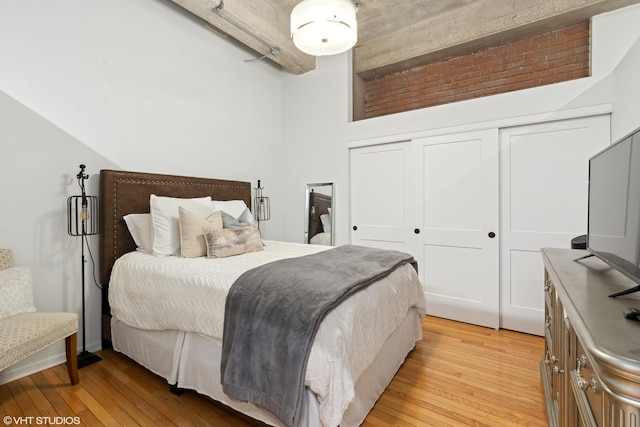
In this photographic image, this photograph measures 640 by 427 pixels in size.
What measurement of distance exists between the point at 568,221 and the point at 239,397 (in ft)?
9.73

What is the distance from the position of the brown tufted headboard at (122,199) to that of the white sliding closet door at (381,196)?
78.9 inches

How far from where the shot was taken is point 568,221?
104 inches

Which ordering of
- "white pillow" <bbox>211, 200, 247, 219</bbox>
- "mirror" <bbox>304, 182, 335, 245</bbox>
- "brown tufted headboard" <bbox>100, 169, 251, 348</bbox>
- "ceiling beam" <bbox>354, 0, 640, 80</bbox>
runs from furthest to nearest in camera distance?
1. "mirror" <bbox>304, 182, 335, 245</bbox>
2. "white pillow" <bbox>211, 200, 247, 219</bbox>
3. "ceiling beam" <bbox>354, 0, 640, 80</bbox>
4. "brown tufted headboard" <bbox>100, 169, 251, 348</bbox>

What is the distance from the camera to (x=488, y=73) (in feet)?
10.8

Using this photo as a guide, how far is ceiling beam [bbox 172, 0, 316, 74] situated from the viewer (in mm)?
2903

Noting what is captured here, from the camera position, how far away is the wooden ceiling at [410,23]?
283 cm

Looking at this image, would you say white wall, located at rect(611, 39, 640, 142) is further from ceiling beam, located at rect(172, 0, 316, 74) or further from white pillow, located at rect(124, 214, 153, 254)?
white pillow, located at rect(124, 214, 153, 254)

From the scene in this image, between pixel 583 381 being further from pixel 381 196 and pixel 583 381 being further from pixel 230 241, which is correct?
pixel 381 196

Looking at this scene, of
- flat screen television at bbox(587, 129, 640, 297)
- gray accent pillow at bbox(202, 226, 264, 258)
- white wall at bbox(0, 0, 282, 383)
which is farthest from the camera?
gray accent pillow at bbox(202, 226, 264, 258)

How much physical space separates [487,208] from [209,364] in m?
2.78

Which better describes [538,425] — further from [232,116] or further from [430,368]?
[232,116]

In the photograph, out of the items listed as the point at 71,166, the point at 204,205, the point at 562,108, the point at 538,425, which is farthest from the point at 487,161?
the point at 71,166

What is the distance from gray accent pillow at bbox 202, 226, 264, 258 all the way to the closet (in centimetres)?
171

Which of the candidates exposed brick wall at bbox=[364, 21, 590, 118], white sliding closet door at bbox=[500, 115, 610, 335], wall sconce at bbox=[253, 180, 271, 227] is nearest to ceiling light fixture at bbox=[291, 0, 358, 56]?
exposed brick wall at bbox=[364, 21, 590, 118]
